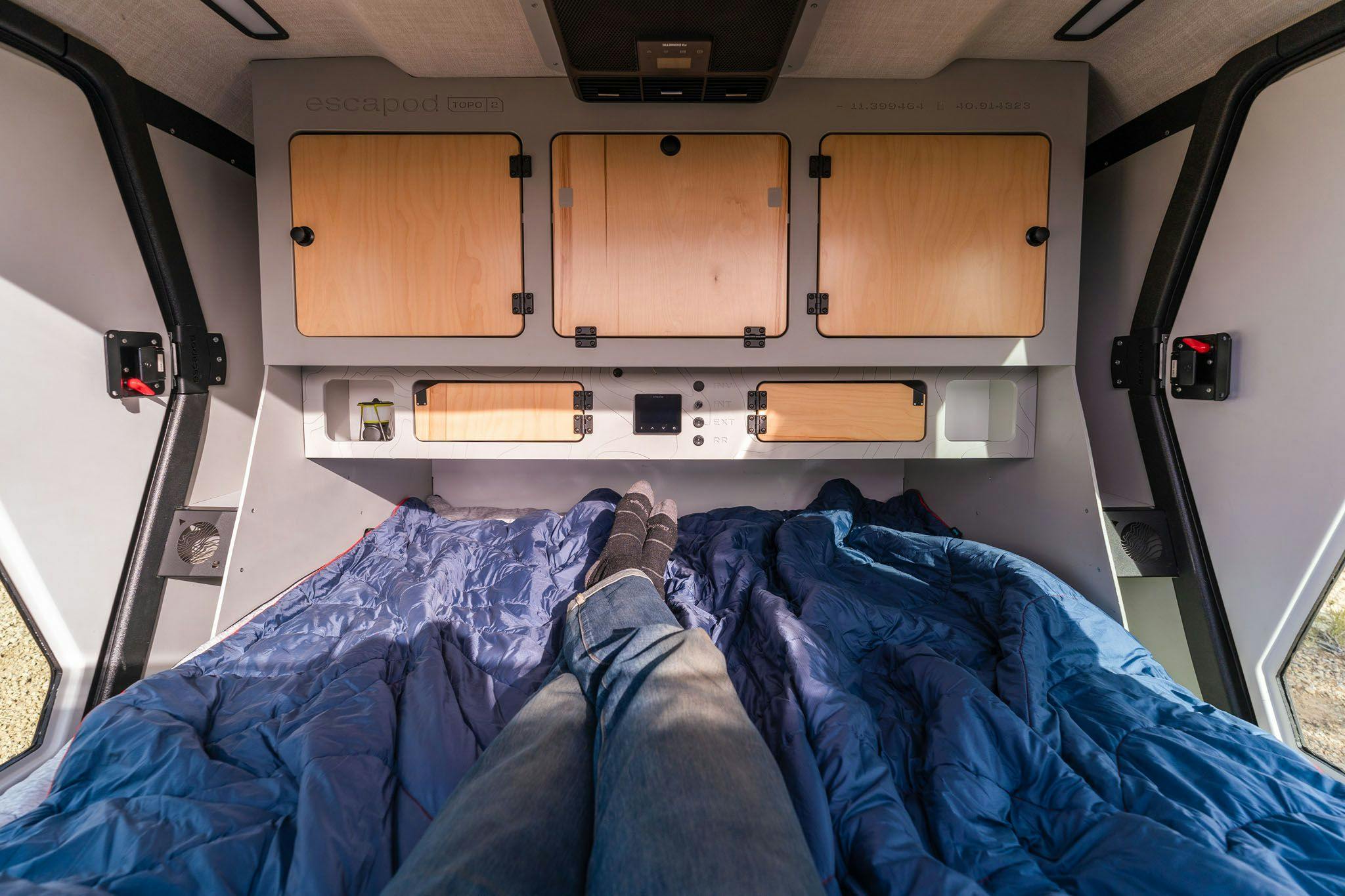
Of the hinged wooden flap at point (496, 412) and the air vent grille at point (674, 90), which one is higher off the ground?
the air vent grille at point (674, 90)

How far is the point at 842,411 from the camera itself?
7.48ft

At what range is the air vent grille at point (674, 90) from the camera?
1832 millimetres

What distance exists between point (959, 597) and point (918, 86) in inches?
69.7

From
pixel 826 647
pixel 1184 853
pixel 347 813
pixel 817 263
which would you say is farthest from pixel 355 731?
pixel 817 263

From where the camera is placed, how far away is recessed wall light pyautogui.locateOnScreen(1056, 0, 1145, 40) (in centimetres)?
167

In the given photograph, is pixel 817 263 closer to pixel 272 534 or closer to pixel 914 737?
pixel 914 737

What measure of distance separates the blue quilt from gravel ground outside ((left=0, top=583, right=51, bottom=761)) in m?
0.53

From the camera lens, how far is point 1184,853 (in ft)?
2.78

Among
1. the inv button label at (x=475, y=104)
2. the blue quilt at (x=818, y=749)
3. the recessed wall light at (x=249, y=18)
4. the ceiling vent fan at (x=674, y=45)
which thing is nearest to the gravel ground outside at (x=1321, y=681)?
the blue quilt at (x=818, y=749)

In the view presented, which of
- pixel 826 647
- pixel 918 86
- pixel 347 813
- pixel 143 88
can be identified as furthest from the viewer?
pixel 918 86

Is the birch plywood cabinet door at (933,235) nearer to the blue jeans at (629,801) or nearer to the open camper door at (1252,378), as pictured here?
the open camper door at (1252,378)

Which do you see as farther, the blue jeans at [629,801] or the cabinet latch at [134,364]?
the cabinet latch at [134,364]

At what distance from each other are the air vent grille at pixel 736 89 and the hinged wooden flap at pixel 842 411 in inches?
39.2

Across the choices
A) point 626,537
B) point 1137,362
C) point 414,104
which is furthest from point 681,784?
point 414,104
